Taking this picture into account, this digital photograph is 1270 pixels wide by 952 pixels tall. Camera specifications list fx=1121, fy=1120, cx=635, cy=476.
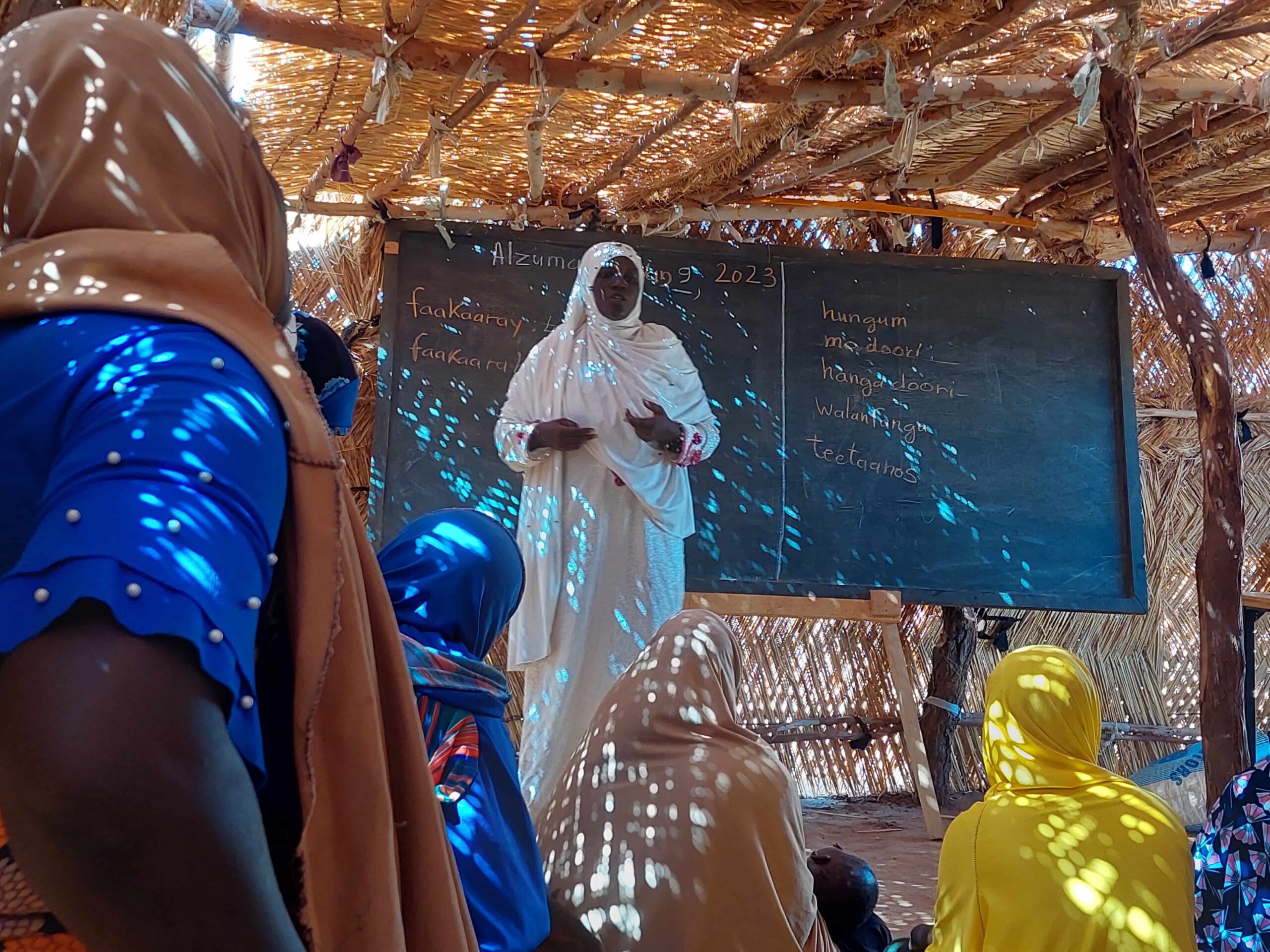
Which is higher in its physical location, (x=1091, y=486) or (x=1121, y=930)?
(x=1091, y=486)

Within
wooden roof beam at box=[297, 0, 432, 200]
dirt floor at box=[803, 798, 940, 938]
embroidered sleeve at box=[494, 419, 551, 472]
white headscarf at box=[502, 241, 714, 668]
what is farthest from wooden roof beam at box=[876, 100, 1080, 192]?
dirt floor at box=[803, 798, 940, 938]

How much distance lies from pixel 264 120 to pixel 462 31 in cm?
120

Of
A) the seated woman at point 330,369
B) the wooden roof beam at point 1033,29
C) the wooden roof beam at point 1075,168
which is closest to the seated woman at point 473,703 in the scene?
the seated woman at point 330,369

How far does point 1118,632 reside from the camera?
7102 mm

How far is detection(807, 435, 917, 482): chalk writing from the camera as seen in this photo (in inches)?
235

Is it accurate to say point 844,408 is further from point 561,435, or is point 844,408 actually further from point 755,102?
point 561,435

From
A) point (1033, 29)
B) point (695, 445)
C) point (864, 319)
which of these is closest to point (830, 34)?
point (1033, 29)

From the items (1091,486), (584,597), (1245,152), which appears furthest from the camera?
(1091,486)

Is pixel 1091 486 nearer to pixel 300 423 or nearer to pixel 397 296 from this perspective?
pixel 397 296

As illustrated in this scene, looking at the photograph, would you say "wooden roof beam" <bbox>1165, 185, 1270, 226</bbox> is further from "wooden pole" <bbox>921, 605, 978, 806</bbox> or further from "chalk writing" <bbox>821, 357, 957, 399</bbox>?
"wooden pole" <bbox>921, 605, 978, 806</bbox>

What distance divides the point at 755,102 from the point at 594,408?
1631 millimetres

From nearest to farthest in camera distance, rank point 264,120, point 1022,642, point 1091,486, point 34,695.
Result: point 34,695, point 264,120, point 1091,486, point 1022,642

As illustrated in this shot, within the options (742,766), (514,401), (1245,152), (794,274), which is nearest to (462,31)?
(514,401)

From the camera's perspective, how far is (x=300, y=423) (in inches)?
27.7
